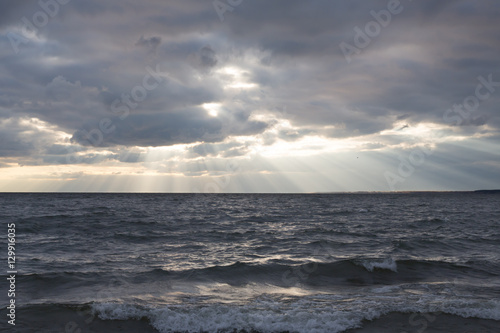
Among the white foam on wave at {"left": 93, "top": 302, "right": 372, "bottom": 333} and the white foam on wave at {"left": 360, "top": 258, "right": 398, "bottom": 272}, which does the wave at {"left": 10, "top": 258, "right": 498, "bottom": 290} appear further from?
the white foam on wave at {"left": 93, "top": 302, "right": 372, "bottom": 333}

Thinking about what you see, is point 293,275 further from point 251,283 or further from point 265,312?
point 265,312

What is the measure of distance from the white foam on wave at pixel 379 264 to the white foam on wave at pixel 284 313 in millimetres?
5283

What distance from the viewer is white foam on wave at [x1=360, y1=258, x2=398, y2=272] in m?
18.2

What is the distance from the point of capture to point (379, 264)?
1848cm

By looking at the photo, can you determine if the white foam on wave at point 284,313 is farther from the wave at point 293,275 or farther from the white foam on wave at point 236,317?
the wave at point 293,275

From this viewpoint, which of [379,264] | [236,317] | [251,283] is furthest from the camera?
[379,264]

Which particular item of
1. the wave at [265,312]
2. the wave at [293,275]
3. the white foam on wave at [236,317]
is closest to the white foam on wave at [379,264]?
the wave at [293,275]

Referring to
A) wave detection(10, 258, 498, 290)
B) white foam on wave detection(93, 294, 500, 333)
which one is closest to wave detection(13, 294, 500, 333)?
white foam on wave detection(93, 294, 500, 333)

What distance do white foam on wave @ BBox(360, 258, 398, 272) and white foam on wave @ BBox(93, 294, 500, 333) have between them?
17.3 feet

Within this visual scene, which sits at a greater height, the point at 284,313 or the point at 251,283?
the point at 284,313

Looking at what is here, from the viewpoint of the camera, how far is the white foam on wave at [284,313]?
A: 34.8 ft

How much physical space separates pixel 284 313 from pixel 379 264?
30.1 feet

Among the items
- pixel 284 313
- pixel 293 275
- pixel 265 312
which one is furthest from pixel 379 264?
pixel 265 312

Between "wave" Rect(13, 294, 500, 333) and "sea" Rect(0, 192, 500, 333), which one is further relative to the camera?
"sea" Rect(0, 192, 500, 333)
